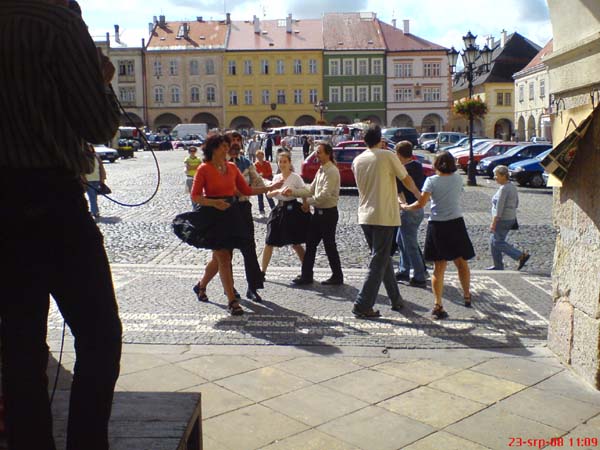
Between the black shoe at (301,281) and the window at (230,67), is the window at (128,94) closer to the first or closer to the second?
the window at (230,67)

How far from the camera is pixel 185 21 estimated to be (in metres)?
81.9

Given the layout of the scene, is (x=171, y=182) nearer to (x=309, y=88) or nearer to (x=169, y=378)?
(x=169, y=378)

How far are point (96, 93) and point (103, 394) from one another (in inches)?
37.9

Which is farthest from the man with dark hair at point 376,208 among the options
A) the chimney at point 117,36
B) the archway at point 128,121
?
the chimney at point 117,36

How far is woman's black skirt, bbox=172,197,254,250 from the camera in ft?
23.2

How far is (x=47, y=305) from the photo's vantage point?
2.46 metres

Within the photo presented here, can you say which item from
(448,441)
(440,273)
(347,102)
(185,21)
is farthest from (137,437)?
(185,21)

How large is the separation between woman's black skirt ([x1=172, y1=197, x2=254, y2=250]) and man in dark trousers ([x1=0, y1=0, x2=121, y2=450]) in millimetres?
4587

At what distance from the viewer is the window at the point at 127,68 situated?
7919 cm

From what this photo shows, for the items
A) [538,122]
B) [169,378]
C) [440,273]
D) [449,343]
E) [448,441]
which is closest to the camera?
[448,441]

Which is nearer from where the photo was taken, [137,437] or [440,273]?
[137,437]

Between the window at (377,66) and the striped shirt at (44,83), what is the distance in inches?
3071

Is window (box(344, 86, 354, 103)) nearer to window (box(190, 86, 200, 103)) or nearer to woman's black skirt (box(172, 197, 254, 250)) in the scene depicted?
window (box(190, 86, 200, 103))

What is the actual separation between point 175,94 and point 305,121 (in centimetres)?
1409
